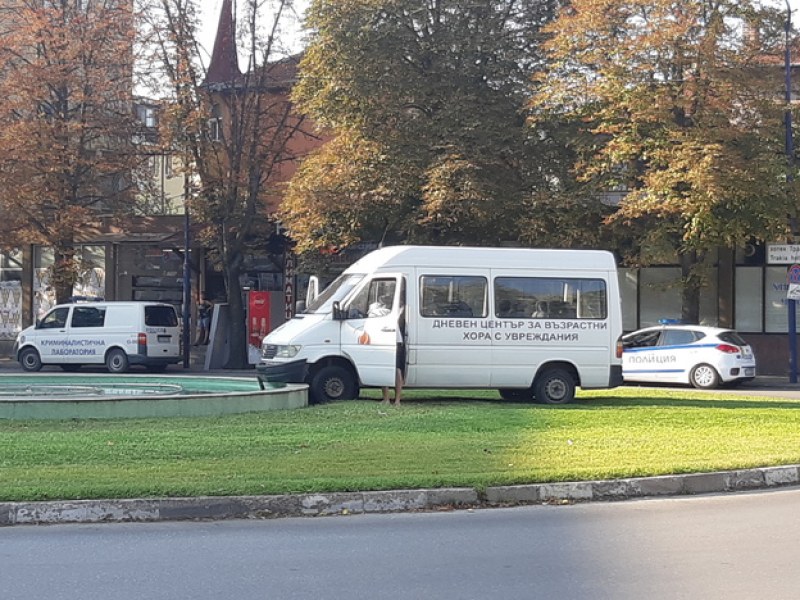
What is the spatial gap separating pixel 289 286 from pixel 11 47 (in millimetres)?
11262

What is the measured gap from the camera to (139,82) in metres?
30.7

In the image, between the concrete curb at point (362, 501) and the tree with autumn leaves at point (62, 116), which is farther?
the tree with autumn leaves at point (62, 116)

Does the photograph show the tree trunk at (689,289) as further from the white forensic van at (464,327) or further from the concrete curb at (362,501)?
the concrete curb at (362,501)

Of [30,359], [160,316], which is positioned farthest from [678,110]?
[30,359]

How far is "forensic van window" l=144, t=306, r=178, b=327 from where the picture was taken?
89.9ft

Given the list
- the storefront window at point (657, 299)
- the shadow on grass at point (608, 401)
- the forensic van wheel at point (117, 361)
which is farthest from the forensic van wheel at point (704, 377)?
the forensic van wheel at point (117, 361)

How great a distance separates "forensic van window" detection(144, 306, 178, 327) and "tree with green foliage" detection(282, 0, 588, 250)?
15.5 ft

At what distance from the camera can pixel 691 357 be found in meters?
23.2

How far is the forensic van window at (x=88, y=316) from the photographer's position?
2750cm

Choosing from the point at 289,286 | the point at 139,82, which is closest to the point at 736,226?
the point at 289,286

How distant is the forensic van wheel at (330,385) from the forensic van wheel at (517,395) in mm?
3140

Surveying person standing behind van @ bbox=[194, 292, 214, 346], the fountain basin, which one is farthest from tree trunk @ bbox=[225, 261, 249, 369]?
the fountain basin

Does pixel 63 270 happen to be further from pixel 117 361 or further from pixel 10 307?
pixel 10 307

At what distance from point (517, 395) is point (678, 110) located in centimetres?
1008
